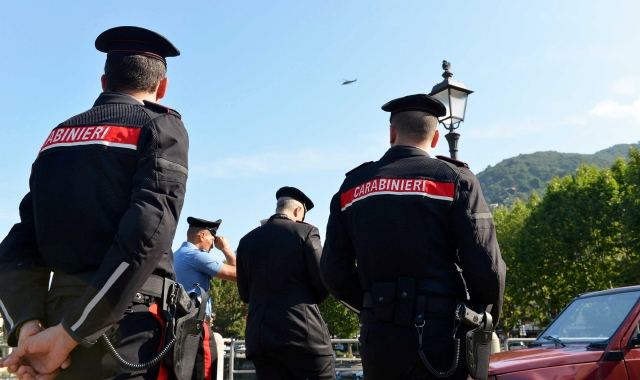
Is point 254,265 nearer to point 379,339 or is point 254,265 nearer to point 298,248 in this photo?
point 298,248

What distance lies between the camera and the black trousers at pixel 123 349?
2250mm

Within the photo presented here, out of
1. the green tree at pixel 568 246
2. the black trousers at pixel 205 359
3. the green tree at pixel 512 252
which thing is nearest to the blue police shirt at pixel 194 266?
the black trousers at pixel 205 359

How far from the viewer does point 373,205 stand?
3689 mm

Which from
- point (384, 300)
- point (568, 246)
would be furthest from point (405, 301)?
point (568, 246)

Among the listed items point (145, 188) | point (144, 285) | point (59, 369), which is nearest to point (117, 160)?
point (145, 188)

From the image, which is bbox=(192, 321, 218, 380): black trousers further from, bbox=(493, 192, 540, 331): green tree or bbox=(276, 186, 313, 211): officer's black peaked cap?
bbox=(493, 192, 540, 331): green tree

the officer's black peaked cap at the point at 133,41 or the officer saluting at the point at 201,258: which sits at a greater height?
the officer's black peaked cap at the point at 133,41

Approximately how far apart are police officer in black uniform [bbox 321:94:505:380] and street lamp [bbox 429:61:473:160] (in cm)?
570

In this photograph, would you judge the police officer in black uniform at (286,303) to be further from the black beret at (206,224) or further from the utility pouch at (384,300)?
the utility pouch at (384,300)

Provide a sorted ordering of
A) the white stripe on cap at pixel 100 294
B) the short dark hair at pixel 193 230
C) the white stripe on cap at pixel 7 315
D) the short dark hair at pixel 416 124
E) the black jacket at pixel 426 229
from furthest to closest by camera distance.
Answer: the short dark hair at pixel 193 230 → the short dark hair at pixel 416 124 → the black jacket at pixel 426 229 → the white stripe on cap at pixel 7 315 → the white stripe on cap at pixel 100 294

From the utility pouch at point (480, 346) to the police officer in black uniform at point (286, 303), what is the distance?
84.3 inches

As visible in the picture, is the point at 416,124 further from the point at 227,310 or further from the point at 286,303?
the point at 227,310

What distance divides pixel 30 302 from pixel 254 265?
10.7ft

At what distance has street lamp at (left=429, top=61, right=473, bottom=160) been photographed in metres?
9.41
